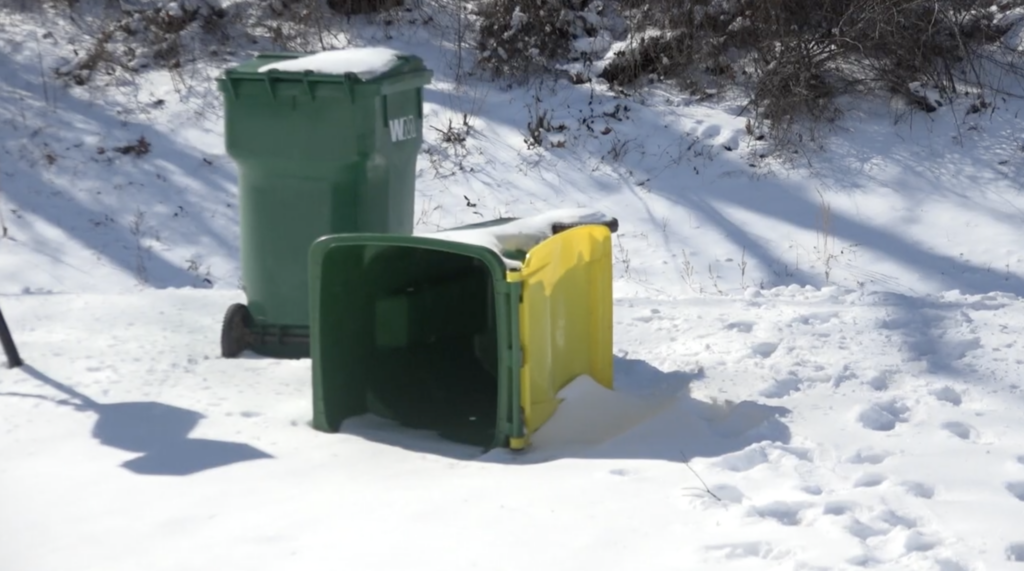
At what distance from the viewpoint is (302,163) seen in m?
4.82

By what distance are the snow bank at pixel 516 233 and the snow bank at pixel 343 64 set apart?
875 millimetres

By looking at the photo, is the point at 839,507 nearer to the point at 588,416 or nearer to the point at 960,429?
the point at 960,429

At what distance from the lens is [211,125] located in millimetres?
10500

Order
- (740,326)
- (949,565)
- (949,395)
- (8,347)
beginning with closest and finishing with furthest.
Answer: (949,565), (949,395), (8,347), (740,326)

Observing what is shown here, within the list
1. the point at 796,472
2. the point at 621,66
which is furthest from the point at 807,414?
the point at 621,66

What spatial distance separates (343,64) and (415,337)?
1.18 meters

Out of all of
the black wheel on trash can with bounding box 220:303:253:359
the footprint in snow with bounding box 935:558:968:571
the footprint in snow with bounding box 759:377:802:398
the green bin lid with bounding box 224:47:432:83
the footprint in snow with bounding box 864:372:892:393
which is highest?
the green bin lid with bounding box 224:47:432:83

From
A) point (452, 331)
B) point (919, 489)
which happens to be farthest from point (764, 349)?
point (919, 489)

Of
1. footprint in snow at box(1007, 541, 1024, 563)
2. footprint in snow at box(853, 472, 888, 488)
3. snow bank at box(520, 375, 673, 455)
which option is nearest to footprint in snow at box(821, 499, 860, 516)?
footprint in snow at box(853, 472, 888, 488)

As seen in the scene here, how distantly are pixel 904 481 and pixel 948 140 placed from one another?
21.8 feet

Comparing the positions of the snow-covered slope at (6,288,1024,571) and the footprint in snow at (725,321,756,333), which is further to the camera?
the footprint in snow at (725,321,756,333)

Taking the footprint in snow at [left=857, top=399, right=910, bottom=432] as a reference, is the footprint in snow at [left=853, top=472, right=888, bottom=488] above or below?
above

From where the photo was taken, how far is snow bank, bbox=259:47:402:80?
15.5ft

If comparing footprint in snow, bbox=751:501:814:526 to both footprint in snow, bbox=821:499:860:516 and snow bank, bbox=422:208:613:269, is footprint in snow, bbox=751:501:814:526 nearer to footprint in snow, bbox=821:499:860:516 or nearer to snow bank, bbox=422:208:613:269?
footprint in snow, bbox=821:499:860:516
